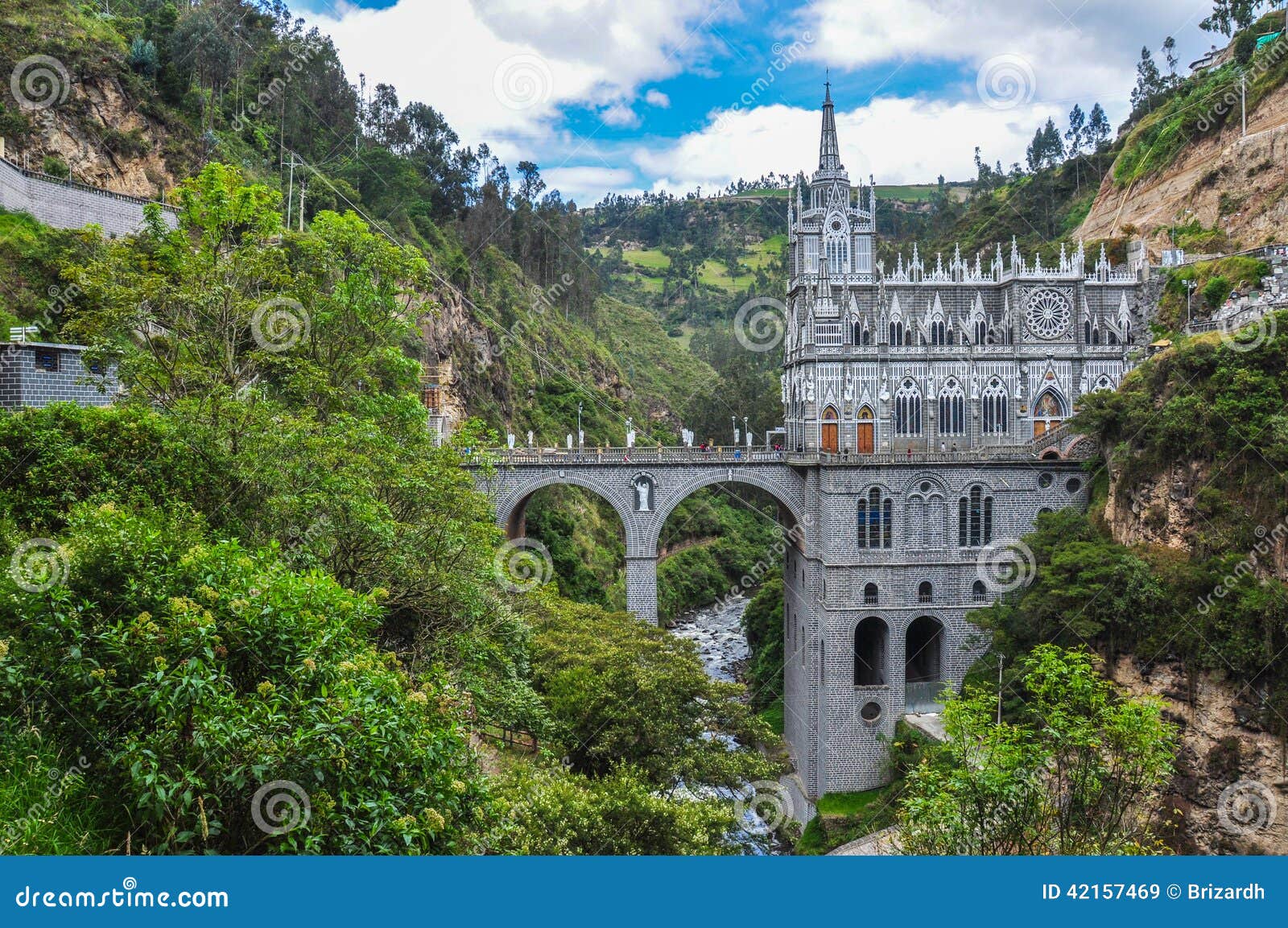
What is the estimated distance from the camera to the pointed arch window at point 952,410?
3912cm

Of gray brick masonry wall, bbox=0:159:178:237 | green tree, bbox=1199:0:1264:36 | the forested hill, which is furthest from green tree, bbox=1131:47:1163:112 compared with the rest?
gray brick masonry wall, bbox=0:159:178:237

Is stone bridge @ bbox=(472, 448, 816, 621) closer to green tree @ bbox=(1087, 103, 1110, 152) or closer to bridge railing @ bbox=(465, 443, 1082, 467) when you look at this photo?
bridge railing @ bbox=(465, 443, 1082, 467)

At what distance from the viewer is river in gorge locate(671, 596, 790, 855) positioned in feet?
114

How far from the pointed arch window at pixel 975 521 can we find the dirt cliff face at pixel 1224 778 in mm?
9851

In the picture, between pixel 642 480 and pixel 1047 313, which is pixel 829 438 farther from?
pixel 1047 313

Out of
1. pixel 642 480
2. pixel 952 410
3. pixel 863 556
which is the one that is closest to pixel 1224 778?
pixel 863 556

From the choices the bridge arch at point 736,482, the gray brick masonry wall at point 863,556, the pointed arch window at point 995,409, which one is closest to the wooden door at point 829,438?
the gray brick masonry wall at point 863,556

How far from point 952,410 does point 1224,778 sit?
1751cm

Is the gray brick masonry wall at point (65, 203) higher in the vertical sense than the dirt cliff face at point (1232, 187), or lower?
lower

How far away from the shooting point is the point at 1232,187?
148 ft

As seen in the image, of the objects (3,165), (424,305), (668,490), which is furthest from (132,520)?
(668,490)

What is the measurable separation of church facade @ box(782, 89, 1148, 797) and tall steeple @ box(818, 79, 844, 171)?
67mm

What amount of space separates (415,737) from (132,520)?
16.0 feet

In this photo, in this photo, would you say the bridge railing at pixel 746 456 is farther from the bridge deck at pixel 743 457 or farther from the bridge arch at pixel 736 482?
A: the bridge arch at pixel 736 482
